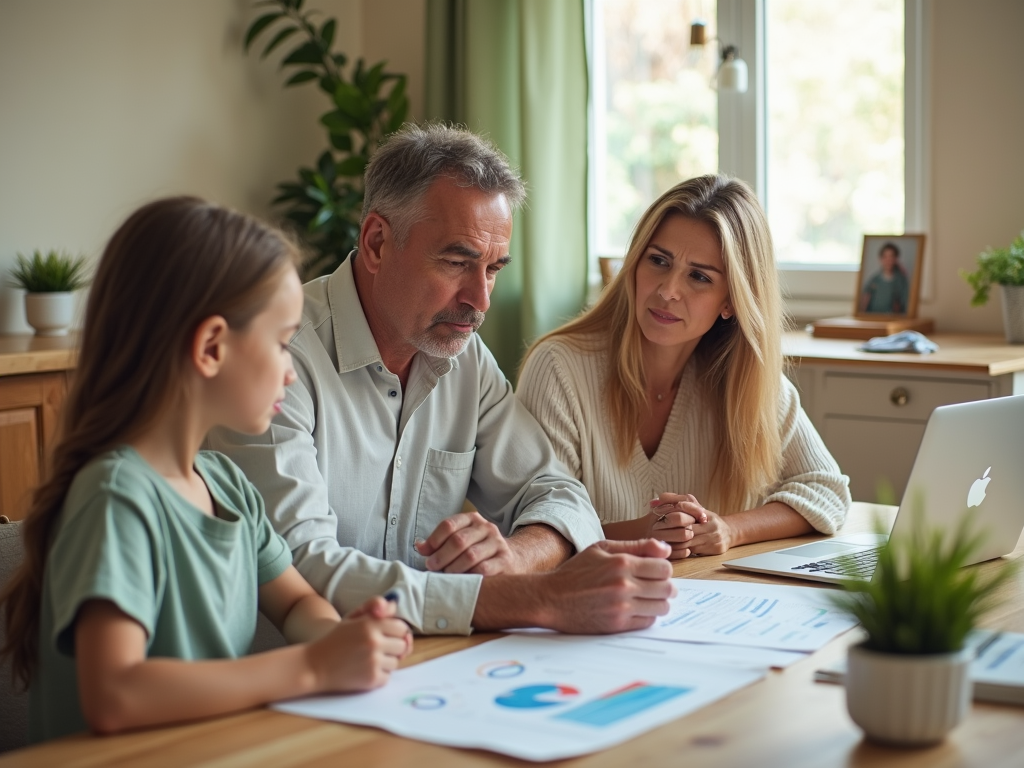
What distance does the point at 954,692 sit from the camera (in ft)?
3.20

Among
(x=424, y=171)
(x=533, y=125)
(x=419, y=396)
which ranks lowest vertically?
(x=419, y=396)

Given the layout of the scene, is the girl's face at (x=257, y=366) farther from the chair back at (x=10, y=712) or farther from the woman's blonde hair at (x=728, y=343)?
the woman's blonde hair at (x=728, y=343)

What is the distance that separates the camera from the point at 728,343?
223 cm

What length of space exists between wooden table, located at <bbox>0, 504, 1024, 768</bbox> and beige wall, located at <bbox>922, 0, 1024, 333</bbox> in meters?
2.61

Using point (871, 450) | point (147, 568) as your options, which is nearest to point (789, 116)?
point (871, 450)

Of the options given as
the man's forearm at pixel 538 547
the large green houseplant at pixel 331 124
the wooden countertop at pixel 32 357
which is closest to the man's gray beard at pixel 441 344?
the man's forearm at pixel 538 547

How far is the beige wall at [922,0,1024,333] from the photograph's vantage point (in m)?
3.32

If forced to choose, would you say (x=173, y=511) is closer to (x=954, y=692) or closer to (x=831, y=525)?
(x=954, y=692)

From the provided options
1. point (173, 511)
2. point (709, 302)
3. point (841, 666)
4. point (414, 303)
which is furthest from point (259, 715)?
point (709, 302)

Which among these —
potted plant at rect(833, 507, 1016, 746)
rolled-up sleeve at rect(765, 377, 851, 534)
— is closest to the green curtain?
rolled-up sleeve at rect(765, 377, 851, 534)

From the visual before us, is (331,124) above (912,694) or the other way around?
above

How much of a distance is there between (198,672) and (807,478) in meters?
1.26

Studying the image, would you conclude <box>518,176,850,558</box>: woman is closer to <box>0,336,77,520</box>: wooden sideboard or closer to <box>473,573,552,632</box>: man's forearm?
<box>473,573,552,632</box>: man's forearm

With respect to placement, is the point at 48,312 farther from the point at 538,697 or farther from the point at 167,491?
the point at 538,697
